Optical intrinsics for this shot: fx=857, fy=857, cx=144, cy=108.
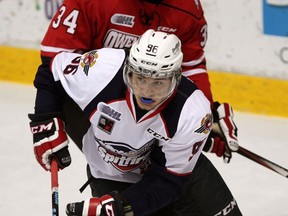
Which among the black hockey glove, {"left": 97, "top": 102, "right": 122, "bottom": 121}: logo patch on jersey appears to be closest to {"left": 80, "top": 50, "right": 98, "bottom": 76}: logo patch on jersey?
{"left": 97, "top": 102, "right": 122, "bottom": 121}: logo patch on jersey

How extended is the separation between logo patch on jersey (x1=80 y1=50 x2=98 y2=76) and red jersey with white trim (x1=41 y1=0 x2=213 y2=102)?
289 millimetres

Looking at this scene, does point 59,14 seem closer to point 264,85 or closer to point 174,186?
point 174,186

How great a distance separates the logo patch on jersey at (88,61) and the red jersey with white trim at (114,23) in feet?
0.95

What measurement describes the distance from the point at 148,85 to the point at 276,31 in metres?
2.22

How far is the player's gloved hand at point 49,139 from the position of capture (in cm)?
272

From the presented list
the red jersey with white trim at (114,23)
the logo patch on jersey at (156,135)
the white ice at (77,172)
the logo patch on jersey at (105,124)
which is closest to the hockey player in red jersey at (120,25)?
the red jersey with white trim at (114,23)

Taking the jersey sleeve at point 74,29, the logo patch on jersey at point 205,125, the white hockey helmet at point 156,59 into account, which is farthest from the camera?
the jersey sleeve at point 74,29

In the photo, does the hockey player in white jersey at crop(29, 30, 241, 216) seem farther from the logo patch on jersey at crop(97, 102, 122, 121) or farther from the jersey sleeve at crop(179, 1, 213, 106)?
the jersey sleeve at crop(179, 1, 213, 106)

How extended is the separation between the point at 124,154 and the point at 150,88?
14.9 inches

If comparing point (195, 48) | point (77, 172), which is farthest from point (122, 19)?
point (77, 172)

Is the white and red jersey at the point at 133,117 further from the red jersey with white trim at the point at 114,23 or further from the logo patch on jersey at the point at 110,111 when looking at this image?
the red jersey with white trim at the point at 114,23

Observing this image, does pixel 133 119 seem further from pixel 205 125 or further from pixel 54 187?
pixel 54 187

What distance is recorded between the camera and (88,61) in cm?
271

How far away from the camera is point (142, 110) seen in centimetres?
261
